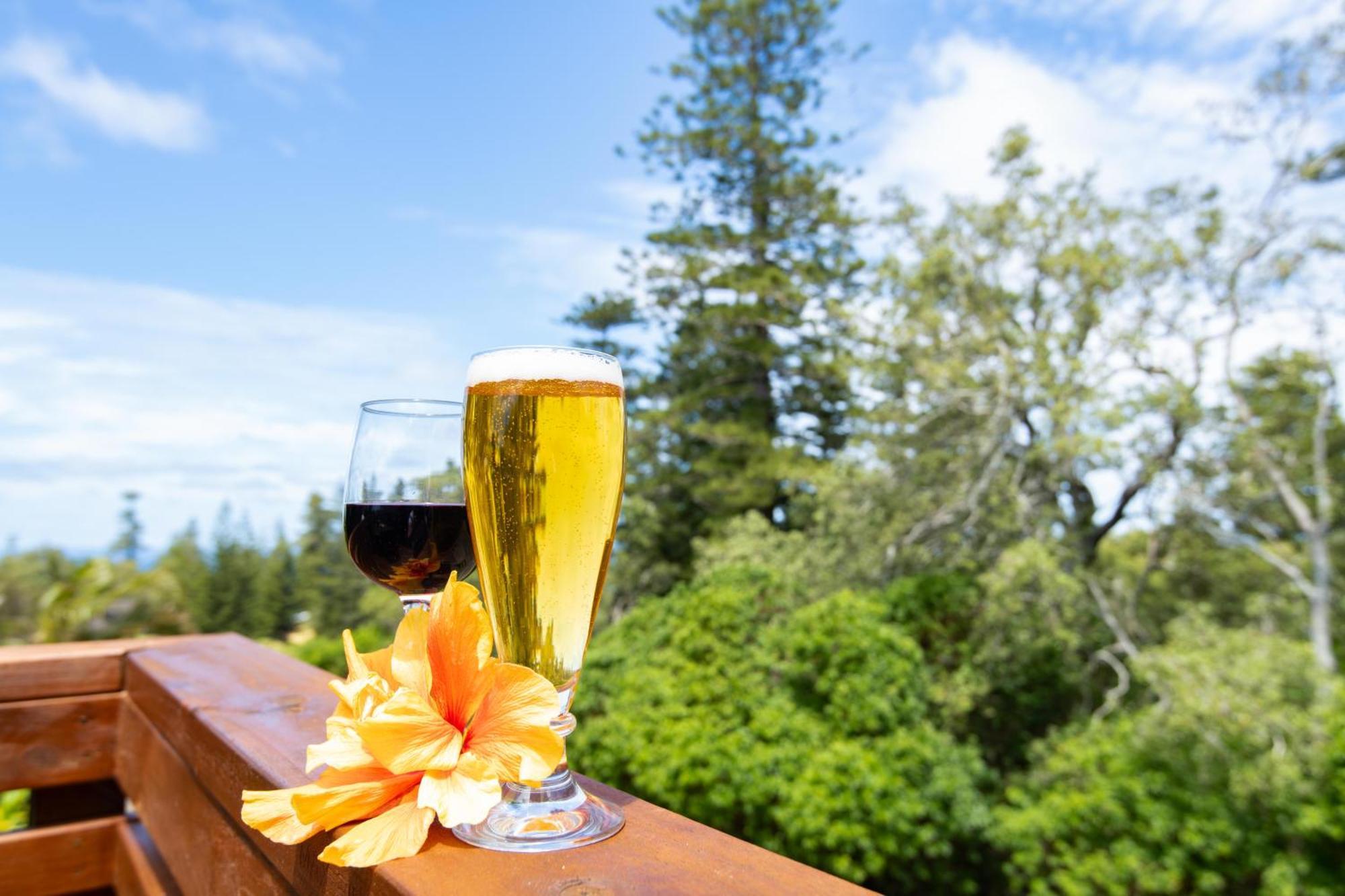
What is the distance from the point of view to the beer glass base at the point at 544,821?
64cm

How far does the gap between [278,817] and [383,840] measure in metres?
0.12

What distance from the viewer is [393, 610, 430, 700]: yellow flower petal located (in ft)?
2.16

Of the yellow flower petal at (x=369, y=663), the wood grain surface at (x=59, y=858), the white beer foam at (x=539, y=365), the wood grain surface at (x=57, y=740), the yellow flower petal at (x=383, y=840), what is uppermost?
the white beer foam at (x=539, y=365)

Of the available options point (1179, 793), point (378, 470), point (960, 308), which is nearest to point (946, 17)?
point (960, 308)

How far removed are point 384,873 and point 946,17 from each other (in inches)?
401

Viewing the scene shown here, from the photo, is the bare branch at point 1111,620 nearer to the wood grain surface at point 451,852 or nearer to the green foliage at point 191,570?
the wood grain surface at point 451,852

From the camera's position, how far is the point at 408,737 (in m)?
0.63

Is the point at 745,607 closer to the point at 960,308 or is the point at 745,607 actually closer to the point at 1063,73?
the point at 960,308

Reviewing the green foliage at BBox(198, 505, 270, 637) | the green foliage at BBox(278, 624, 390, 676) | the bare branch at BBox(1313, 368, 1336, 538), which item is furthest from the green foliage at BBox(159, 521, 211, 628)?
the bare branch at BBox(1313, 368, 1336, 538)

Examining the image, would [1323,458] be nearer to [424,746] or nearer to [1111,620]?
[1111,620]

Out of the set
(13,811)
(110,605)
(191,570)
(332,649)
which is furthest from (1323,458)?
(191,570)

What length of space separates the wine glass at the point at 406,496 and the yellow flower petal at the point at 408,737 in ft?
0.67

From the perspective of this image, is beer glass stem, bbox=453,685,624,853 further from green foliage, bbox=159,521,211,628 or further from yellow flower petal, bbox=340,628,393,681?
green foliage, bbox=159,521,211,628

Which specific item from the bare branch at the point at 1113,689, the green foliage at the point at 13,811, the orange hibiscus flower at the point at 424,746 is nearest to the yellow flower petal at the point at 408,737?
the orange hibiscus flower at the point at 424,746
